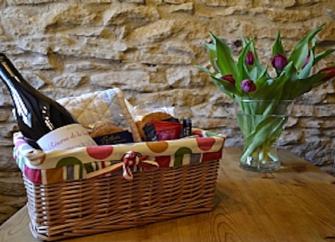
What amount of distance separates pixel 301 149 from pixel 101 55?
0.83 metres

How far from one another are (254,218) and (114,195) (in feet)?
0.93

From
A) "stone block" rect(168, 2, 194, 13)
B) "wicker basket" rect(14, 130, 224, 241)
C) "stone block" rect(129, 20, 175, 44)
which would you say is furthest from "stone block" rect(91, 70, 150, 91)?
"wicker basket" rect(14, 130, 224, 241)

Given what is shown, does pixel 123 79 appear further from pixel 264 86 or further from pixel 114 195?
pixel 114 195

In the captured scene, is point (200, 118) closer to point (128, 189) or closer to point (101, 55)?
point (101, 55)

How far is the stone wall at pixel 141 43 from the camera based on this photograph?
4.87 feet

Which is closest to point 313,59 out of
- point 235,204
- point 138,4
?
point 235,204

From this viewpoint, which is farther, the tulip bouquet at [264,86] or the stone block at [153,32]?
the stone block at [153,32]

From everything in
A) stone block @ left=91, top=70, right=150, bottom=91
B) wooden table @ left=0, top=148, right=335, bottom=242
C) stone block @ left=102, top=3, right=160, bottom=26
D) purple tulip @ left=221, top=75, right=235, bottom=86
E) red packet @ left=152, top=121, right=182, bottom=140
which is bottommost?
wooden table @ left=0, top=148, right=335, bottom=242

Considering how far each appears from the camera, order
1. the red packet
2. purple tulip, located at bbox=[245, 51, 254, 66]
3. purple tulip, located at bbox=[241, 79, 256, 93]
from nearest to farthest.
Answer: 1. the red packet
2. purple tulip, located at bbox=[241, 79, 256, 93]
3. purple tulip, located at bbox=[245, 51, 254, 66]

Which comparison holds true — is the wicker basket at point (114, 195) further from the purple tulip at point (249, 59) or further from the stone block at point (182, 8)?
the stone block at point (182, 8)

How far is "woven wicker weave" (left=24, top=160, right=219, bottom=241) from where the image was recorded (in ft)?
2.14

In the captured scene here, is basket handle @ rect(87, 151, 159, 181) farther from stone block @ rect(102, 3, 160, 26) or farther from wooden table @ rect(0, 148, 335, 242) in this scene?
stone block @ rect(102, 3, 160, 26)

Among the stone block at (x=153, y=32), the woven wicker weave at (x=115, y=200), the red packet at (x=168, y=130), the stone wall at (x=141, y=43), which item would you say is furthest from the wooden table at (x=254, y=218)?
the stone block at (x=153, y=32)

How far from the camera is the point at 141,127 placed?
0.84 metres
